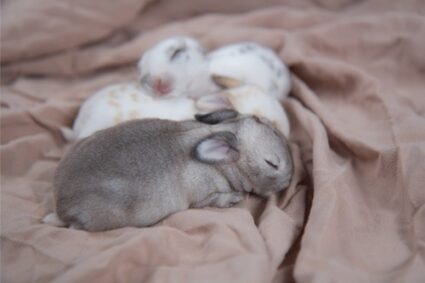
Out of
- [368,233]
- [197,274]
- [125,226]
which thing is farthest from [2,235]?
[368,233]

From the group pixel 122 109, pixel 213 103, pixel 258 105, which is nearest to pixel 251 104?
pixel 258 105

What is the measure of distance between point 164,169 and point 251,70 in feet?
3.17

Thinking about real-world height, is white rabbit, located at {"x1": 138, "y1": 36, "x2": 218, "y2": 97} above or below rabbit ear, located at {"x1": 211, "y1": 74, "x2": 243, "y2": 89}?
above

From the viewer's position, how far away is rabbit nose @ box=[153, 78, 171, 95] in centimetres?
252

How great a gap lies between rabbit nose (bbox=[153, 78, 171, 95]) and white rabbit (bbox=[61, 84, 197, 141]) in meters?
0.05

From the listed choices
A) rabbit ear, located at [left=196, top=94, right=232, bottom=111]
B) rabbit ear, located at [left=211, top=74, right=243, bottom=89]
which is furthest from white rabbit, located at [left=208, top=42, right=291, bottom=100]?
rabbit ear, located at [left=196, top=94, right=232, bottom=111]

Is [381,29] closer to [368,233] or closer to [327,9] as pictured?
[327,9]

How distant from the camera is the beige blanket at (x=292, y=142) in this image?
1.73 metres

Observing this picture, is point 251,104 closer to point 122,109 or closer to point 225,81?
point 225,81

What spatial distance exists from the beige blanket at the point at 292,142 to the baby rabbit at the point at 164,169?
68 mm

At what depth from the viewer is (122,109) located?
2369mm

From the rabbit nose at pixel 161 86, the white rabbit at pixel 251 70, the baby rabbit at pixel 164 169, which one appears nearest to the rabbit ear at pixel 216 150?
the baby rabbit at pixel 164 169

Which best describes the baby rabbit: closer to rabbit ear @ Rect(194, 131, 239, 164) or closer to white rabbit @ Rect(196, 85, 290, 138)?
rabbit ear @ Rect(194, 131, 239, 164)

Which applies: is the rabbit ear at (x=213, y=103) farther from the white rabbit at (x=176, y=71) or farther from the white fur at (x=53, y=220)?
the white fur at (x=53, y=220)
